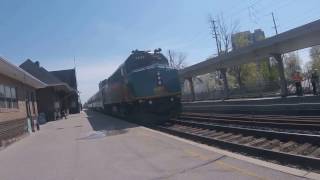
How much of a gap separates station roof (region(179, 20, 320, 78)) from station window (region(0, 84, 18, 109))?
20.0 m

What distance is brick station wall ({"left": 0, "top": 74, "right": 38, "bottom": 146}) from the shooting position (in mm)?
19703

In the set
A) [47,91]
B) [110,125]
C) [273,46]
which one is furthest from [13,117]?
[47,91]

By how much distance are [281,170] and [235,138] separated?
217 inches

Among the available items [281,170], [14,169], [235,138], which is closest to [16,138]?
[14,169]

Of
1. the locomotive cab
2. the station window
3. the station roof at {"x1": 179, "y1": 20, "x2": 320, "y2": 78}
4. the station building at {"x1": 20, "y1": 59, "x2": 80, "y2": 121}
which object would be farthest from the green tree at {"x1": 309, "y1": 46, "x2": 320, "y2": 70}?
the station window

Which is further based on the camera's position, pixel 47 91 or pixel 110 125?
pixel 47 91

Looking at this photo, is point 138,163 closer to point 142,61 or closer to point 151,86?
point 151,86

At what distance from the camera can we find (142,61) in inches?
1013

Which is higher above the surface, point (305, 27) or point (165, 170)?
point (305, 27)

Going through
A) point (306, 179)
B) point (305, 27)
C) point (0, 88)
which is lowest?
point (306, 179)

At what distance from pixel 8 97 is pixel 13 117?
45.6 inches

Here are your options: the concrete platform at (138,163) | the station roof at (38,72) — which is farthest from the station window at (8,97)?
the station roof at (38,72)

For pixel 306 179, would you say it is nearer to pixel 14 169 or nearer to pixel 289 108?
pixel 14 169

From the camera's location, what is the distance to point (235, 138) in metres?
13.7
